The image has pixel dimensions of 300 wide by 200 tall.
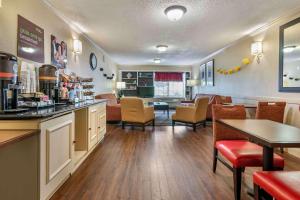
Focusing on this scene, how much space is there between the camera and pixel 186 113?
17.0 ft

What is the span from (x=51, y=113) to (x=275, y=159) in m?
2.07

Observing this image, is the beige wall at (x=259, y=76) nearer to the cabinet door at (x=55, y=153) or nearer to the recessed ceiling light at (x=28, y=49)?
the cabinet door at (x=55, y=153)

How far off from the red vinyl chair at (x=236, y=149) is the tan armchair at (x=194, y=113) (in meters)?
2.48

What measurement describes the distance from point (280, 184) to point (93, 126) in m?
2.71

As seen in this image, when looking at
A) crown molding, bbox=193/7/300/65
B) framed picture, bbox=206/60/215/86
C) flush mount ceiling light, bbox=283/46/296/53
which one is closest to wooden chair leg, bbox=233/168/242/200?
flush mount ceiling light, bbox=283/46/296/53

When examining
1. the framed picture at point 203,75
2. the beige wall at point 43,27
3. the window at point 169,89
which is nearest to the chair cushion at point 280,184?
the beige wall at point 43,27

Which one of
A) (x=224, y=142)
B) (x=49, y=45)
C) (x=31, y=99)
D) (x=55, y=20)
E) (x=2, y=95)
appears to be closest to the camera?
(x=2, y=95)

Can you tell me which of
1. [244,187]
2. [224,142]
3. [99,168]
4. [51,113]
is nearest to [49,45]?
[51,113]

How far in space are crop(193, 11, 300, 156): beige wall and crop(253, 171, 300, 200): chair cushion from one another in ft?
7.91

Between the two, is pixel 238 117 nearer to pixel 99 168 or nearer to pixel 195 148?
pixel 195 148

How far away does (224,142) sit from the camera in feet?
7.50

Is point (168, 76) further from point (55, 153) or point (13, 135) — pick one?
point (13, 135)

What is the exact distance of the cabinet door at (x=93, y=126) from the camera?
10.3 ft

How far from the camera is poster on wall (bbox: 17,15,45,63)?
2309 mm
